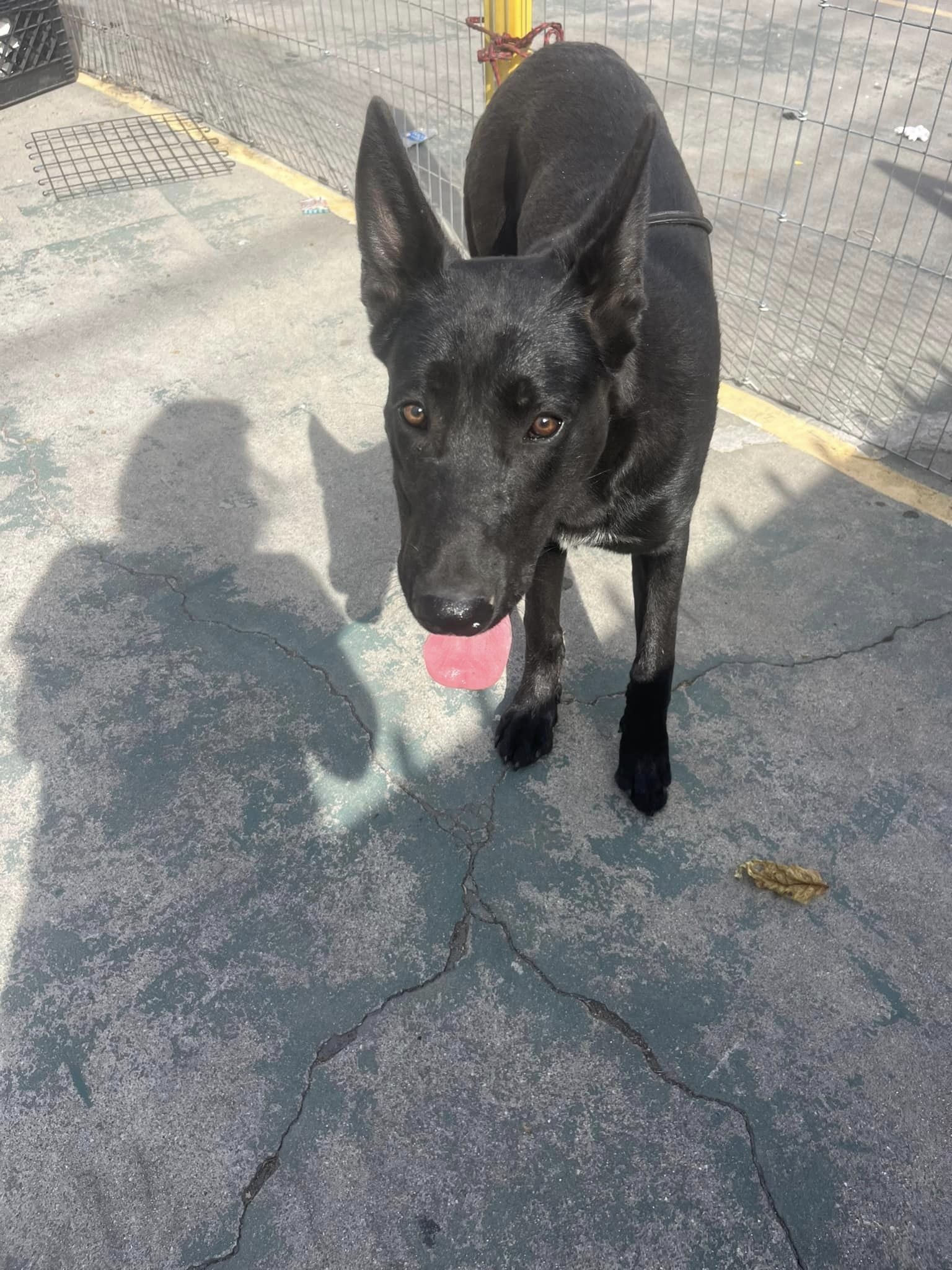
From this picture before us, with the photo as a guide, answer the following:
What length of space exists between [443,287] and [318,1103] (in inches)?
67.6

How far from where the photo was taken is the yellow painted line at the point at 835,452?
10.8 feet

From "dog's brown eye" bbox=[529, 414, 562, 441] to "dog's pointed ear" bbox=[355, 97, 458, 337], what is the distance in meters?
0.43

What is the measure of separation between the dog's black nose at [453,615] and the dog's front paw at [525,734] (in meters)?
0.77

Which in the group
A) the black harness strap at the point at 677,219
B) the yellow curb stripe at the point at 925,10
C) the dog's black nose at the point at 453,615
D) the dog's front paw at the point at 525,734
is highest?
the black harness strap at the point at 677,219

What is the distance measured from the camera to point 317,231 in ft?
16.2

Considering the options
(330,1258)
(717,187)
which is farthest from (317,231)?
(330,1258)

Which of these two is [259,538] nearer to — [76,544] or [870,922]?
[76,544]

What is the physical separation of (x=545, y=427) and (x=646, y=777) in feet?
3.28

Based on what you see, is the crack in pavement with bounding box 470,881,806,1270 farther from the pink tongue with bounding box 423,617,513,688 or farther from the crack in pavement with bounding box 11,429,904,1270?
the pink tongue with bounding box 423,617,513,688

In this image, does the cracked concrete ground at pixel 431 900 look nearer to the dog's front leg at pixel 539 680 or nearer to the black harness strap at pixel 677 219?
the dog's front leg at pixel 539 680

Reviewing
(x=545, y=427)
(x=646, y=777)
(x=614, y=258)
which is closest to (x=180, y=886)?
(x=646, y=777)

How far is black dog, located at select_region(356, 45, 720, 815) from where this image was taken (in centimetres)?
180

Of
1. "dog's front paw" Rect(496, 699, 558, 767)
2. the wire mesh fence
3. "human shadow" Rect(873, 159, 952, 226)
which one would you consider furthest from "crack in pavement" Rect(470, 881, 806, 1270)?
"human shadow" Rect(873, 159, 952, 226)

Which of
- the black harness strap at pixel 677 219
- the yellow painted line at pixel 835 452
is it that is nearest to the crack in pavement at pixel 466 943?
the yellow painted line at pixel 835 452
